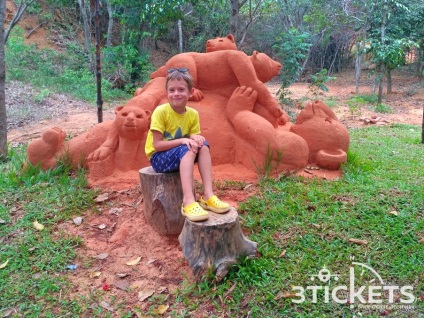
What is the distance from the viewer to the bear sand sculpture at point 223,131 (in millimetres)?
3895

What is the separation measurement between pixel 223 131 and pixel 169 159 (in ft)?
5.01

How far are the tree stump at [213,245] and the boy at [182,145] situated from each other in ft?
0.30

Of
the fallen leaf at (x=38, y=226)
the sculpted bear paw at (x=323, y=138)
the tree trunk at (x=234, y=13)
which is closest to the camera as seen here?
the fallen leaf at (x=38, y=226)

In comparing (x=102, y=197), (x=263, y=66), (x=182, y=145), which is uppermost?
(x=263, y=66)

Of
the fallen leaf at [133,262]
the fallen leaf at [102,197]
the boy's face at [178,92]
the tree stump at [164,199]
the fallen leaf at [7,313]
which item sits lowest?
the fallen leaf at [7,313]

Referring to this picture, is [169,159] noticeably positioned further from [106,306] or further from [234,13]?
[234,13]

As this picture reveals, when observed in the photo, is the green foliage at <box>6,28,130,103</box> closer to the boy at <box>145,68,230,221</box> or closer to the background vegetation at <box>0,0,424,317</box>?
the background vegetation at <box>0,0,424,317</box>

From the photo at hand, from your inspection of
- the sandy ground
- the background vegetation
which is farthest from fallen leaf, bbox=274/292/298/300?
the sandy ground

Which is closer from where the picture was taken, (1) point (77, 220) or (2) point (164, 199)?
(2) point (164, 199)

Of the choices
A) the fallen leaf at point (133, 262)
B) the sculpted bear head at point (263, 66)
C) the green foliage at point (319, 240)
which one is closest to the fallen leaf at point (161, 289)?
the green foliage at point (319, 240)

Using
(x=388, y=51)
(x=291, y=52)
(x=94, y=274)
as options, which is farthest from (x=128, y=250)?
(x=388, y=51)

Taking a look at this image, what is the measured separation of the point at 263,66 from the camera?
4488 mm

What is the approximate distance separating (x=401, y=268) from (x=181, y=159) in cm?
171

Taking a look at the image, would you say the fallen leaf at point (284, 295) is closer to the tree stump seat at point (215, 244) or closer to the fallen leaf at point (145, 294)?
the tree stump seat at point (215, 244)
